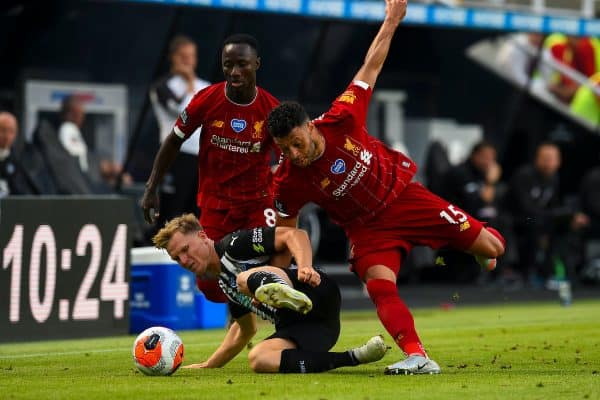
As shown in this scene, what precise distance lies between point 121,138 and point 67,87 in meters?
1.05

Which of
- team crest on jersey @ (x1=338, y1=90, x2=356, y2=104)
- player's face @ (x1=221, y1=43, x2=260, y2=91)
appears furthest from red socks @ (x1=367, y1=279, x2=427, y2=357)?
player's face @ (x1=221, y1=43, x2=260, y2=91)

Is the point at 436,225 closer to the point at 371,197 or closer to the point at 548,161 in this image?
the point at 371,197

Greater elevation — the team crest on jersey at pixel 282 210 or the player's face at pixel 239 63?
the player's face at pixel 239 63

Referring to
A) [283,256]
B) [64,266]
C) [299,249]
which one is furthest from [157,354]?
[64,266]

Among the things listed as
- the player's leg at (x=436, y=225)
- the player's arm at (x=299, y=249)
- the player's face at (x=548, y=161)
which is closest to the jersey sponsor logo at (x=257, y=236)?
the player's arm at (x=299, y=249)

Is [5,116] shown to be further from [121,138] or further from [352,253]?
[352,253]

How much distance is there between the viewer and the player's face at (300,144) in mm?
8164

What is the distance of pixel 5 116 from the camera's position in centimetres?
1473

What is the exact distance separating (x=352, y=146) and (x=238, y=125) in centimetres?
146

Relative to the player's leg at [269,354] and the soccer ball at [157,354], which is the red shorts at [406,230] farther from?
the soccer ball at [157,354]

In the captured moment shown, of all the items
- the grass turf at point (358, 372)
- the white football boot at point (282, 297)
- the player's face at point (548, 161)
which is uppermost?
the player's face at point (548, 161)

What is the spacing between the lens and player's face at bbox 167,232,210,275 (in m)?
8.56

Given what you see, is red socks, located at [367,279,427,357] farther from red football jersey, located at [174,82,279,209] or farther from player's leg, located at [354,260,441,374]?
red football jersey, located at [174,82,279,209]

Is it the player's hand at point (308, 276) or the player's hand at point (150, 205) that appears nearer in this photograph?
the player's hand at point (308, 276)
